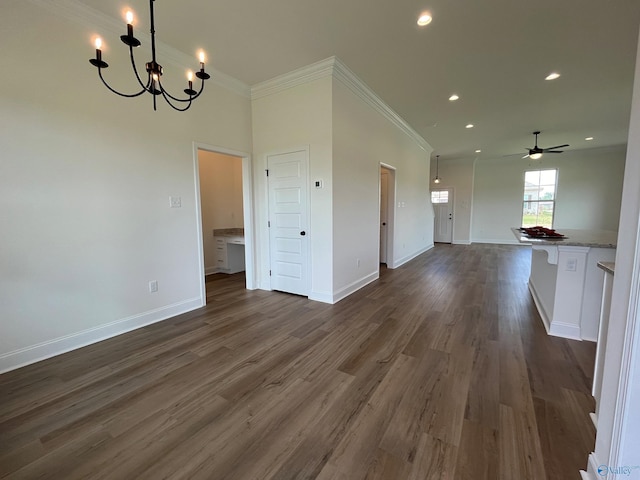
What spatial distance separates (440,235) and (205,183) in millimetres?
8447

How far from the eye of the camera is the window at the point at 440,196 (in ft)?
32.7

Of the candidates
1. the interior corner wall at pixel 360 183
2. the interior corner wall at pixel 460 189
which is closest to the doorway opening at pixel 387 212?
the interior corner wall at pixel 360 183

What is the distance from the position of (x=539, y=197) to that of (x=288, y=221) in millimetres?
9319

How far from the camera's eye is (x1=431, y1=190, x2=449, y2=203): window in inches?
392

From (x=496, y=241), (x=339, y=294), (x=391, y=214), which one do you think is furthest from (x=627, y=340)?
(x=496, y=241)

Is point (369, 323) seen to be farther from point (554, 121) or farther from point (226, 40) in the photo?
point (554, 121)

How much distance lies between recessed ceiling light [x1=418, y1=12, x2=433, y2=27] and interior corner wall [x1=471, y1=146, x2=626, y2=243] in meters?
8.46

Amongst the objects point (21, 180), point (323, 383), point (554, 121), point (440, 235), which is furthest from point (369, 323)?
point (440, 235)

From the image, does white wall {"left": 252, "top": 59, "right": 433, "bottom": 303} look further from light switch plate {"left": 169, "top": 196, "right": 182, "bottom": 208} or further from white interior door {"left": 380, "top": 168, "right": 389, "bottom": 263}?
light switch plate {"left": 169, "top": 196, "right": 182, "bottom": 208}

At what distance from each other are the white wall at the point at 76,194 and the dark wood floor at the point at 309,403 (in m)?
0.33

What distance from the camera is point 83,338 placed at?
2.59 meters

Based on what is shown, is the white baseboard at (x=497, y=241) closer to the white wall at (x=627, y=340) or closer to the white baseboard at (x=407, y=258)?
the white baseboard at (x=407, y=258)

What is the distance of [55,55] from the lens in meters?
2.32

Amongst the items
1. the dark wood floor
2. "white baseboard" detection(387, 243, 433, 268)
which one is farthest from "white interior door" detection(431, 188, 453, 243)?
the dark wood floor
